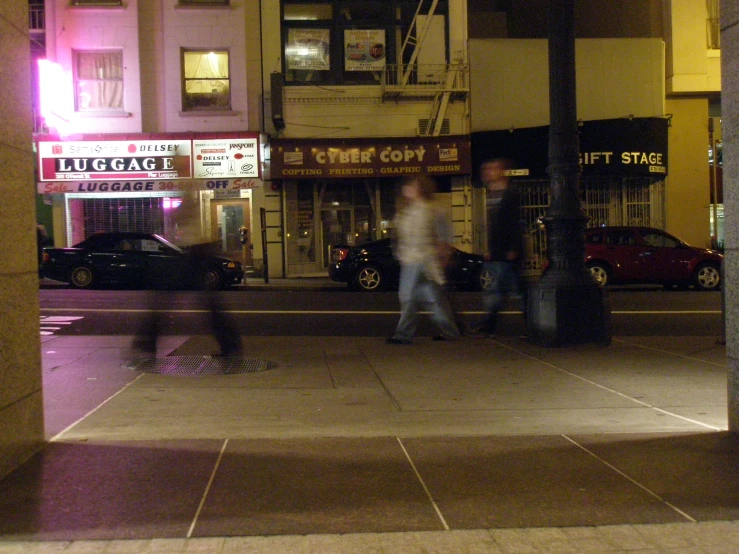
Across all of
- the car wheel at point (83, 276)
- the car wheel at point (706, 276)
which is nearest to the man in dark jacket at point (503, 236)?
the car wheel at point (706, 276)

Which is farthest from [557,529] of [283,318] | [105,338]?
[283,318]

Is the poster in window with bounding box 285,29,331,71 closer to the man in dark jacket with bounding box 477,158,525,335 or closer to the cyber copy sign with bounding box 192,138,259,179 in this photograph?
the cyber copy sign with bounding box 192,138,259,179

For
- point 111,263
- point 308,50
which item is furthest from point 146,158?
point 308,50

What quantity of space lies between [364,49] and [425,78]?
6.53 feet

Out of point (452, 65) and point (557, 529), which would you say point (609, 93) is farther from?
point (557, 529)

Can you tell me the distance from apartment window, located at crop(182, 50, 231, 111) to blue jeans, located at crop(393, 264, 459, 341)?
54.0 feet

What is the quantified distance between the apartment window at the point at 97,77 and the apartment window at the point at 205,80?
191 cm

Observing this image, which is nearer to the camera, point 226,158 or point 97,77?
point 226,158

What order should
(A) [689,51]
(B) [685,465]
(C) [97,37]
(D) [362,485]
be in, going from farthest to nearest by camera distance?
1. (A) [689,51]
2. (C) [97,37]
3. (B) [685,465]
4. (D) [362,485]

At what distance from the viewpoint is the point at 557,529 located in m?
4.27

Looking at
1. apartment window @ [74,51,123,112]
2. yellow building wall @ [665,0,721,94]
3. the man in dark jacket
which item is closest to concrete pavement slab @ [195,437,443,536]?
the man in dark jacket

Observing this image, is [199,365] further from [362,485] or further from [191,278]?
[362,485]

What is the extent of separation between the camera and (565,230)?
9.60 metres

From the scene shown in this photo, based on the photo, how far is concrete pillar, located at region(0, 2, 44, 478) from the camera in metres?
4.84
